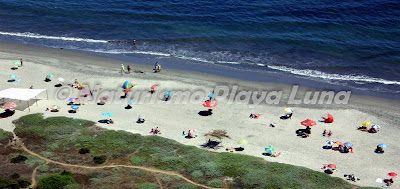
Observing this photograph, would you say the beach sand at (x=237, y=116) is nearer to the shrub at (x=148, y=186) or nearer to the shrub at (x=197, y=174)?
the shrub at (x=197, y=174)

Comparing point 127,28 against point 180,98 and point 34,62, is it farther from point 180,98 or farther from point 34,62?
point 180,98

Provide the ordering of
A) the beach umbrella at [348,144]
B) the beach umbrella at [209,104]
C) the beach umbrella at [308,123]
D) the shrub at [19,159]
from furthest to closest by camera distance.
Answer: the beach umbrella at [209,104]
the beach umbrella at [308,123]
the beach umbrella at [348,144]
the shrub at [19,159]

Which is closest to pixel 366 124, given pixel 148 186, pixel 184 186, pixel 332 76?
pixel 332 76

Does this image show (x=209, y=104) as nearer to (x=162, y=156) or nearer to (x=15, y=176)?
(x=162, y=156)

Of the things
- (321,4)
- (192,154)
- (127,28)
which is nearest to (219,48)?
(127,28)

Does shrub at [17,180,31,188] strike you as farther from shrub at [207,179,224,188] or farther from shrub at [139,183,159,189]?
shrub at [207,179,224,188]

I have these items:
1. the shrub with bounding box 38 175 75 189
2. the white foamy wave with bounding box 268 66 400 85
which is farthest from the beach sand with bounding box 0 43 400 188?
the shrub with bounding box 38 175 75 189

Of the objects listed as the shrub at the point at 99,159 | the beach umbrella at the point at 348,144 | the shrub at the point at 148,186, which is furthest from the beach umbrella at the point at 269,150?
the shrub at the point at 99,159
